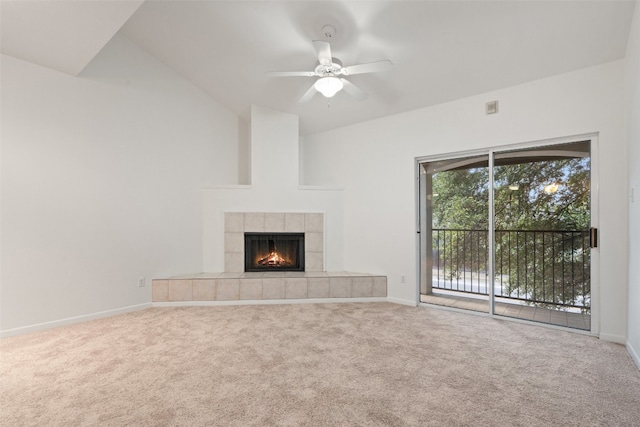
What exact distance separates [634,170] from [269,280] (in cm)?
389

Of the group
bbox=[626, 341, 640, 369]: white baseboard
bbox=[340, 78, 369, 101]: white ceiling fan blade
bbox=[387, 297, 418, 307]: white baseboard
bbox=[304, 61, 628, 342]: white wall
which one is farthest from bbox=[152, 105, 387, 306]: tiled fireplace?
bbox=[626, 341, 640, 369]: white baseboard

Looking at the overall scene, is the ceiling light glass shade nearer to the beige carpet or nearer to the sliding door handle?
the beige carpet

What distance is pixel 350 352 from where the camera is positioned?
8.60ft

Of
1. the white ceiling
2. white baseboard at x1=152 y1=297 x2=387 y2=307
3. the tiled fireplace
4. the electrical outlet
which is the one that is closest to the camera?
→ the white ceiling

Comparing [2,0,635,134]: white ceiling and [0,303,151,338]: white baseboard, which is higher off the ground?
[2,0,635,134]: white ceiling

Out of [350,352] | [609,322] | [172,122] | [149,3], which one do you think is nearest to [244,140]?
[172,122]

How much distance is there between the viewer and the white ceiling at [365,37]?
2.58 meters

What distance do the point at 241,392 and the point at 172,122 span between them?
3723 millimetres

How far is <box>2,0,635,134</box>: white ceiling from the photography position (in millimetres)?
2576

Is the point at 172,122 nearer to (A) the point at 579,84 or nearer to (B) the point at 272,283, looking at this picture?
(B) the point at 272,283

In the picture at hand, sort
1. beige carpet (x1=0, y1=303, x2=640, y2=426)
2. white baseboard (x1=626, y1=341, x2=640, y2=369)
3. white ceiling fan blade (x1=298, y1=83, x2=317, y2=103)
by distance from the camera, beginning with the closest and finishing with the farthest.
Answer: beige carpet (x1=0, y1=303, x2=640, y2=426), white baseboard (x1=626, y1=341, x2=640, y2=369), white ceiling fan blade (x1=298, y1=83, x2=317, y2=103)

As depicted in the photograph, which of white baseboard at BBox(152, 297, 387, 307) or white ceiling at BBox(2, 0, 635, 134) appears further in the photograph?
white baseboard at BBox(152, 297, 387, 307)

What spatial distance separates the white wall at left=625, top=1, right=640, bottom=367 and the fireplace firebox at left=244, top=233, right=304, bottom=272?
3658mm

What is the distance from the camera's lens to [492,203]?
367cm
